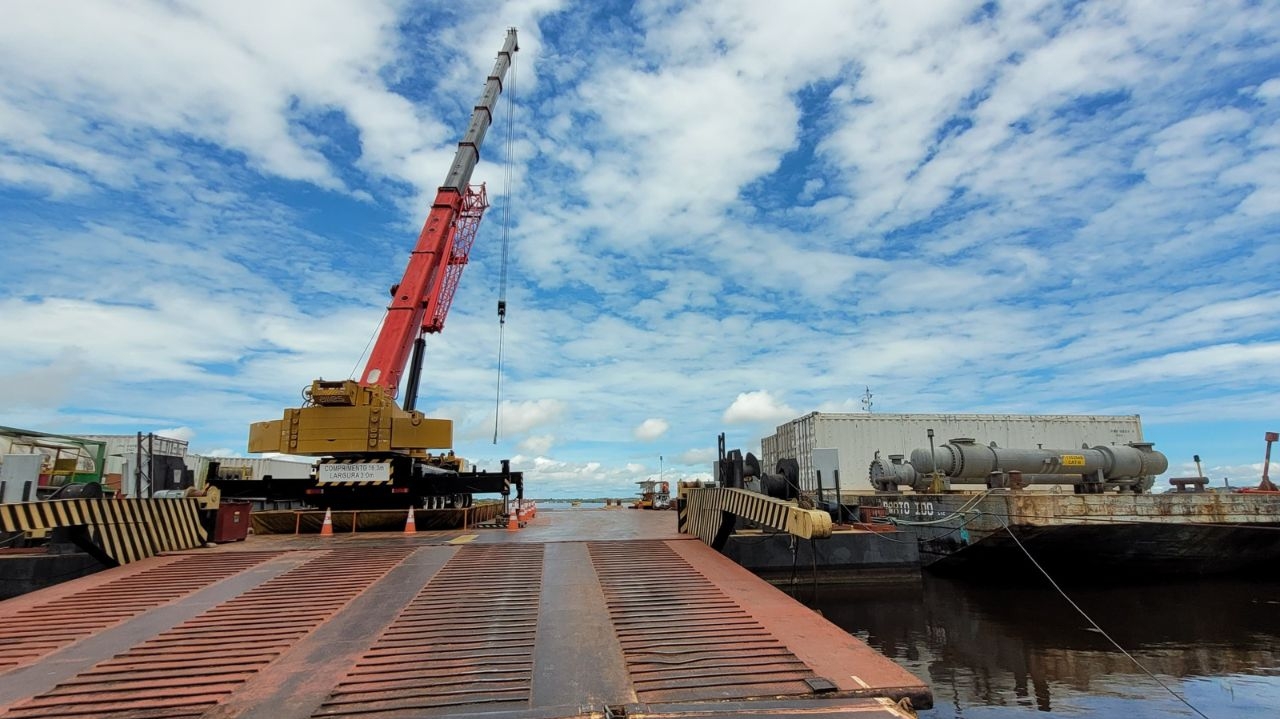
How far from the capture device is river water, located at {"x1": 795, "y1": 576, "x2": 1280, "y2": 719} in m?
7.06

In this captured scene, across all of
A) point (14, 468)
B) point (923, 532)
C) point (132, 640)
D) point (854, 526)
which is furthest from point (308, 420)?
point (923, 532)

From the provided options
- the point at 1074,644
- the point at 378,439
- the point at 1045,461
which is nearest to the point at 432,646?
the point at 1074,644

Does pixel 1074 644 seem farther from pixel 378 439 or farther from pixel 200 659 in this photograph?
pixel 378 439

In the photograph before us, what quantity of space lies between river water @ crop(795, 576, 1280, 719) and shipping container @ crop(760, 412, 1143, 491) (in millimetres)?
13462

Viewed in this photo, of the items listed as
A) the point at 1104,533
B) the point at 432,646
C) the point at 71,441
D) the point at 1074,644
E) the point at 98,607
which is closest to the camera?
the point at 432,646

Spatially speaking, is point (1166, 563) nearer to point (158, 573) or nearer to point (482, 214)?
point (158, 573)

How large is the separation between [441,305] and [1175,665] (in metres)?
20.8

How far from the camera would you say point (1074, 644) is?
31.1ft

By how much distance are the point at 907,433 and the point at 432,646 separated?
27.9 m

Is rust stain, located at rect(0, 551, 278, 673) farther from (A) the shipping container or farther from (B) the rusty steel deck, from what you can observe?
(A) the shipping container

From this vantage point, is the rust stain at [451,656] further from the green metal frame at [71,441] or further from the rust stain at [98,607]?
the green metal frame at [71,441]

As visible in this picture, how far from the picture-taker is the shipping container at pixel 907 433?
28.5 metres

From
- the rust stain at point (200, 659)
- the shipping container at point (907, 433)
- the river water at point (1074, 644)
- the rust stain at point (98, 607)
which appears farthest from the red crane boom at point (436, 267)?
the shipping container at point (907, 433)

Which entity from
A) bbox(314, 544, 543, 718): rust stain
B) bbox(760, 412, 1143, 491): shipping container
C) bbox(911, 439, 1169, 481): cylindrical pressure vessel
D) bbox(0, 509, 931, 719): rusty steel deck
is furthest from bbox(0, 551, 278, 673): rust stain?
bbox(760, 412, 1143, 491): shipping container
